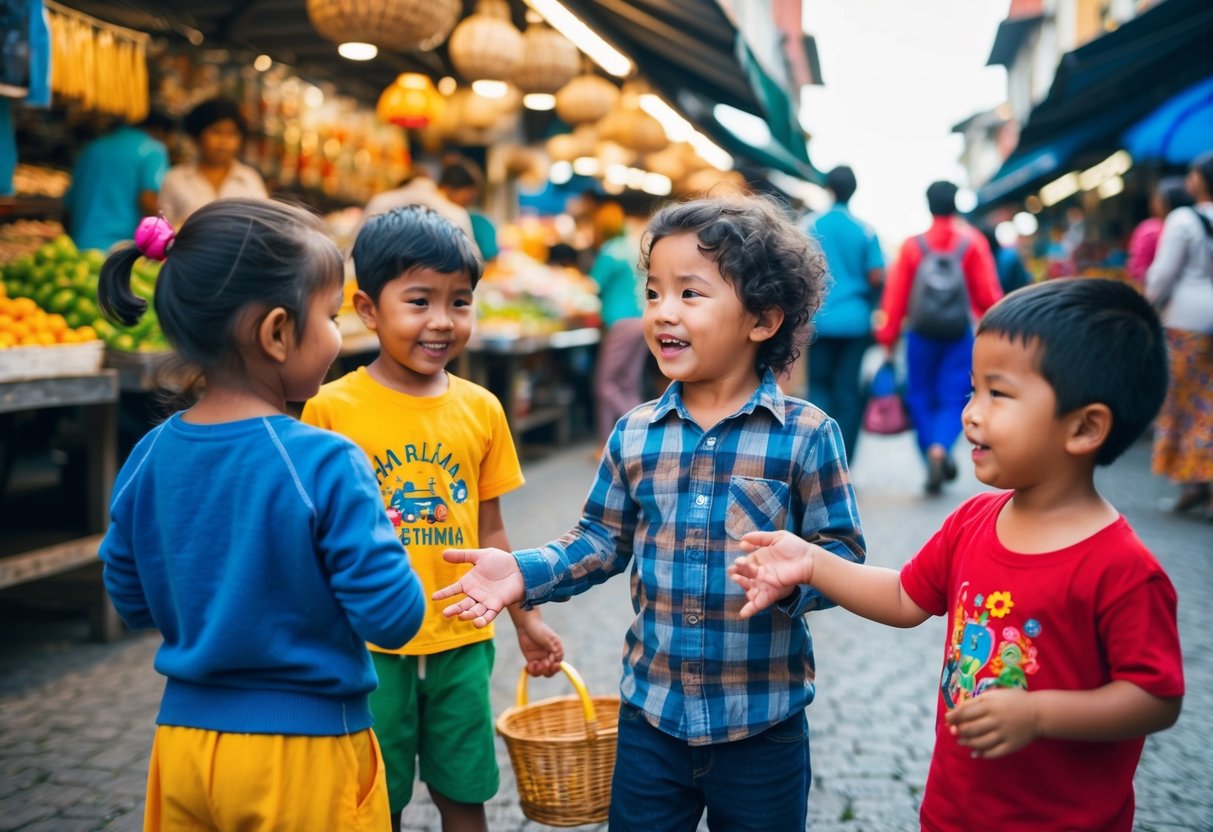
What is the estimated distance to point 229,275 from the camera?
74.5 inches

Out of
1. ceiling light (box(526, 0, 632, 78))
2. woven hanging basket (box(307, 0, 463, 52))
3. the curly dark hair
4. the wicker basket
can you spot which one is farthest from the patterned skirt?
the wicker basket

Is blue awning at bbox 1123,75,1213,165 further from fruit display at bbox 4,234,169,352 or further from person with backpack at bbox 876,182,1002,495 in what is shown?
fruit display at bbox 4,234,169,352

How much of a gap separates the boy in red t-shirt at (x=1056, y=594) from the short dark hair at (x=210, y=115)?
6301 mm

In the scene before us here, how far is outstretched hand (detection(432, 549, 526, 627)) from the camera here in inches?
85.7

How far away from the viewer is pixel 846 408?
8547 millimetres

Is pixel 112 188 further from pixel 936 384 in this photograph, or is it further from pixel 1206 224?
pixel 1206 224

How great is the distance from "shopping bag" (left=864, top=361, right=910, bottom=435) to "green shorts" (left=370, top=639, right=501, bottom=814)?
6.34 metres

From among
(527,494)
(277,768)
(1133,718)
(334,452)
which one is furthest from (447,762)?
(527,494)

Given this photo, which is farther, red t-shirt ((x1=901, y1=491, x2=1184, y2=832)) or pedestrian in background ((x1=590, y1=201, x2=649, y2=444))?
pedestrian in background ((x1=590, y1=201, x2=649, y2=444))

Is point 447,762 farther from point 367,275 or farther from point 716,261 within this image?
point 716,261

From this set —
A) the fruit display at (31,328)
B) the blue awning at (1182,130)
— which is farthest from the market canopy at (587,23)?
the fruit display at (31,328)

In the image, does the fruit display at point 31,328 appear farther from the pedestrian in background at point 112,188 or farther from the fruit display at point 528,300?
the fruit display at point 528,300

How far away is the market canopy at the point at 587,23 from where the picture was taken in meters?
8.80

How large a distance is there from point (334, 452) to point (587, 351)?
469 inches
